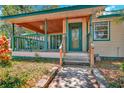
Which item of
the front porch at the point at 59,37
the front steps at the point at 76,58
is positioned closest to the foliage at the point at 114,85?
the front steps at the point at 76,58

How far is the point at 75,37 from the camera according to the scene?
42.5 feet

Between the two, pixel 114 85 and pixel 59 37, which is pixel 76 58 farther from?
pixel 114 85

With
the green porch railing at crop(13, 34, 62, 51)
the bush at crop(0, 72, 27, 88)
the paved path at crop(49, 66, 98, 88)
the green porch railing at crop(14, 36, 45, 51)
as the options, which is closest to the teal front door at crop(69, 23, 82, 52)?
the green porch railing at crop(13, 34, 62, 51)

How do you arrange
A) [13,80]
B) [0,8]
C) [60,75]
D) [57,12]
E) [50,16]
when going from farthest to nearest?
[0,8]
[50,16]
[57,12]
[60,75]
[13,80]

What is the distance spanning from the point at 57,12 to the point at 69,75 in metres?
4.83

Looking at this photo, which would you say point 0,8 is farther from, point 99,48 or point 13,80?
point 13,80

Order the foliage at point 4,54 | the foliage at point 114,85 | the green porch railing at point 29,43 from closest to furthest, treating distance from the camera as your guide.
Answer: the foliage at point 114,85 < the foliage at point 4,54 < the green porch railing at point 29,43

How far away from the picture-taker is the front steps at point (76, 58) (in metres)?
10.4

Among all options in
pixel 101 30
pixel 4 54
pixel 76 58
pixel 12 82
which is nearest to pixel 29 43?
pixel 76 58

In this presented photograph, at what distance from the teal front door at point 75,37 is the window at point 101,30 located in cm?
150

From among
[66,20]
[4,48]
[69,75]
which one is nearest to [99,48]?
[66,20]

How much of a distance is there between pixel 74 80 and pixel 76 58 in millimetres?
3863

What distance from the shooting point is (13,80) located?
18.8ft

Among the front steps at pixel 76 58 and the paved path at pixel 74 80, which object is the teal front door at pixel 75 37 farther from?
the paved path at pixel 74 80
